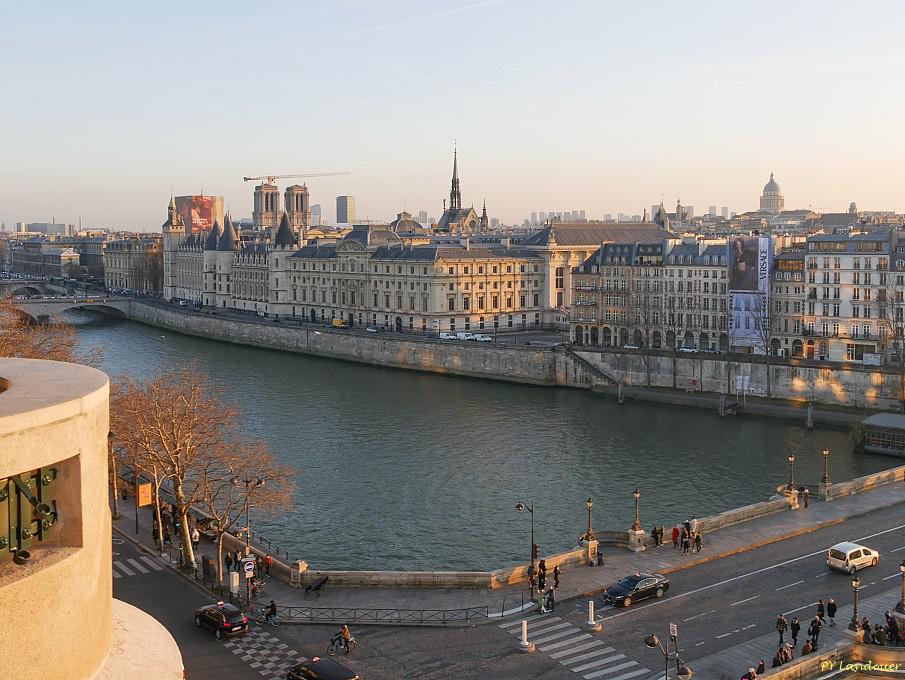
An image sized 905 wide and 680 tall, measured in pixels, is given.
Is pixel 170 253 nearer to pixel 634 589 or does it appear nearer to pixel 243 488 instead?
pixel 243 488

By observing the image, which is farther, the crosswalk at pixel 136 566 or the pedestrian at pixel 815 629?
the crosswalk at pixel 136 566

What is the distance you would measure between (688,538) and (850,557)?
481cm

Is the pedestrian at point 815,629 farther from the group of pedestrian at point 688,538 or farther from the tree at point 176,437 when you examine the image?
the tree at point 176,437

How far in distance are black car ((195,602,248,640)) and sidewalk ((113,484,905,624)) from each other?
2459mm

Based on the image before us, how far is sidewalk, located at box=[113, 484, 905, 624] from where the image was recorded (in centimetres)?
2920

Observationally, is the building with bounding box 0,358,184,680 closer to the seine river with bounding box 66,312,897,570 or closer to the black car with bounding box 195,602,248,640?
the black car with bounding box 195,602,248,640

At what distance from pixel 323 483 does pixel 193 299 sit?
330ft

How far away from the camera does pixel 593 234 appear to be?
368 feet

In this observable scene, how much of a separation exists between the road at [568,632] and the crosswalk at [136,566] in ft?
1.35

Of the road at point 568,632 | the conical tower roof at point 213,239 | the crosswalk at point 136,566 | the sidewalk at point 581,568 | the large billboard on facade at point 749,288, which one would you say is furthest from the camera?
the conical tower roof at point 213,239

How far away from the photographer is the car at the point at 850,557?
31016 millimetres

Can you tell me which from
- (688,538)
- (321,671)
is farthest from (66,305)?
(321,671)

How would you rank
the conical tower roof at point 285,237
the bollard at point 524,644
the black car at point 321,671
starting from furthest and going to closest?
the conical tower roof at point 285,237
the bollard at point 524,644
the black car at point 321,671

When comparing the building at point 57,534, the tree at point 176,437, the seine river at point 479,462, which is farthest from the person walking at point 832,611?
the tree at point 176,437
